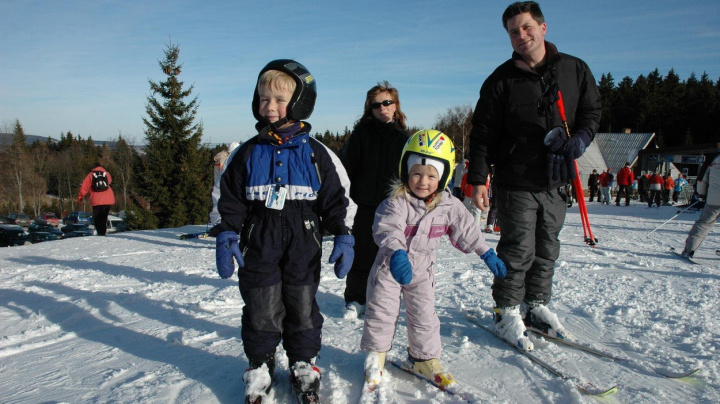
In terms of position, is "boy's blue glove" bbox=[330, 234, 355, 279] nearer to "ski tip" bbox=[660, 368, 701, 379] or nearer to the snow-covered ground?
the snow-covered ground

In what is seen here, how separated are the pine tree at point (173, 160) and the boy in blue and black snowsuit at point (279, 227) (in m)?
27.7

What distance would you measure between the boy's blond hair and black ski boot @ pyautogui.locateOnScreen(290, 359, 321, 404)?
1511mm

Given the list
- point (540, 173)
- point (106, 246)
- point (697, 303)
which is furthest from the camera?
point (106, 246)

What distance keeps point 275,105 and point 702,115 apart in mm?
70153

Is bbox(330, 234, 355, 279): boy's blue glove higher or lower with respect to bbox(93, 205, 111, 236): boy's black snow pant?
Result: higher

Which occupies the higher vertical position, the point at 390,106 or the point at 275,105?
the point at 390,106

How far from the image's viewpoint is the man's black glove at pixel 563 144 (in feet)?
9.74

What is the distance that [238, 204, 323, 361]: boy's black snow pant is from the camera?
2.37 metres

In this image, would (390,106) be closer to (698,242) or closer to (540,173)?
(540,173)

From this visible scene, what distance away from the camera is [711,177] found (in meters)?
6.79

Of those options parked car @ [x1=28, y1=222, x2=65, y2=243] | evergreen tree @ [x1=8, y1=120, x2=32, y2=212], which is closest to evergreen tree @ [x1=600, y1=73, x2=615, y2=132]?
parked car @ [x1=28, y1=222, x2=65, y2=243]

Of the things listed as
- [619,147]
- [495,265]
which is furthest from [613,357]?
[619,147]

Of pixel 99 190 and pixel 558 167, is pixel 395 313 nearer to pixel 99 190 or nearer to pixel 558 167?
pixel 558 167

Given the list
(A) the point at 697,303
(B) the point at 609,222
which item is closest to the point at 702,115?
(B) the point at 609,222
